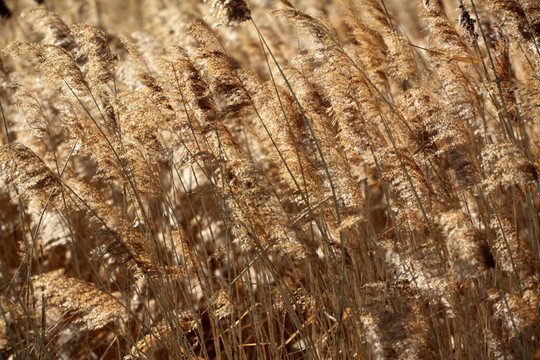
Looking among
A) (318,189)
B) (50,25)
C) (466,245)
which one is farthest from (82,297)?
(50,25)

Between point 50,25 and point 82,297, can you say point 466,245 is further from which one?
point 50,25

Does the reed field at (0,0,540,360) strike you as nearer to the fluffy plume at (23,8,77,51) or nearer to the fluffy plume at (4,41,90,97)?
the fluffy plume at (4,41,90,97)

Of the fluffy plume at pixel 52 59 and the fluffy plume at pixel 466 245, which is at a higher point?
the fluffy plume at pixel 52 59

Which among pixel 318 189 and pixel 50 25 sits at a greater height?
pixel 50 25

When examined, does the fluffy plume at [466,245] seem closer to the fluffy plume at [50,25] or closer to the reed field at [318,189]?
the reed field at [318,189]

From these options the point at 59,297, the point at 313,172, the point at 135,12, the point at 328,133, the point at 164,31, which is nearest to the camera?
the point at 59,297

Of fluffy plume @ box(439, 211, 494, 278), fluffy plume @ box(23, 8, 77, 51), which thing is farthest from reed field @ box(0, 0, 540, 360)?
fluffy plume @ box(23, 8, 77, 51)

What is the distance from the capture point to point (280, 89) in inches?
117

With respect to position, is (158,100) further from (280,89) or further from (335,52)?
(335,52)

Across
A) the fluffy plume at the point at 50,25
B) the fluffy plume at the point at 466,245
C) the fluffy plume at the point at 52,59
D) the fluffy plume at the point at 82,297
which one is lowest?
the fluffy plume at the point at 466,245

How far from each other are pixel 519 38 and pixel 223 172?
147 cm

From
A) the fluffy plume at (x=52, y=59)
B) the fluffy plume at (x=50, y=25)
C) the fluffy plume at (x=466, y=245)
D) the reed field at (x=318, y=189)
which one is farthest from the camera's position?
the fluffy plume at (x=50, y=25)

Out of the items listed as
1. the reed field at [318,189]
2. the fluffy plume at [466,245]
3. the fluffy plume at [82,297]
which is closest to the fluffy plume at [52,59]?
the reed field at [318,189]

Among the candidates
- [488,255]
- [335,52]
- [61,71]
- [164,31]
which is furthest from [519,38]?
[164,31]
